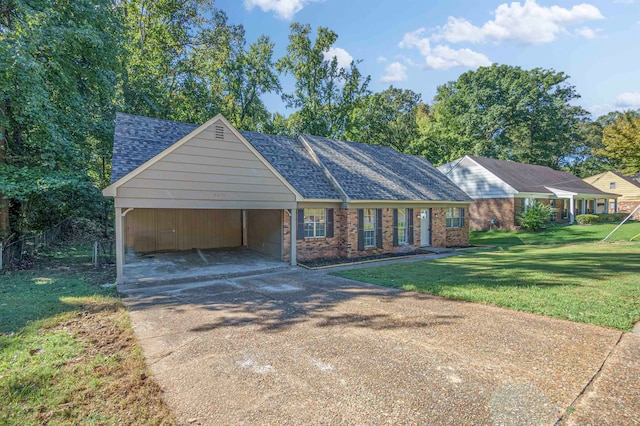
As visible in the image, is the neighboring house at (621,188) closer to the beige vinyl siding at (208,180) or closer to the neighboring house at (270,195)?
→ the neighboring house at (270,195)

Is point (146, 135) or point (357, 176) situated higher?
point (146, 135)

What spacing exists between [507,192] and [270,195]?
18635 millimetres

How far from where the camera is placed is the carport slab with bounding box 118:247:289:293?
8.90 m

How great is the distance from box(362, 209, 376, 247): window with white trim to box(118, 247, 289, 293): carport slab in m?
3.72

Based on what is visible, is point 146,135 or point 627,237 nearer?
point 146,135

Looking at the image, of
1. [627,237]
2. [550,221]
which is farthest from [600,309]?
[550,221]

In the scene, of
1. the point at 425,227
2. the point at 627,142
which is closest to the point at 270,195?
the point at 425,227

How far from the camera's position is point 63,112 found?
39.7ft

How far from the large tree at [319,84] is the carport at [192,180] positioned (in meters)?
15.6

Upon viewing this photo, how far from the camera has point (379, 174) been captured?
50.5ft

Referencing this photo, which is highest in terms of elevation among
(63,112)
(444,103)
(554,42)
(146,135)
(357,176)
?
(444,103)

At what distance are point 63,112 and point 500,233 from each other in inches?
942

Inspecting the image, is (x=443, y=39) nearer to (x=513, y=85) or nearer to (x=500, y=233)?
(x=500, y=233)

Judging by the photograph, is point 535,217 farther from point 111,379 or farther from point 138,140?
point 111,379
